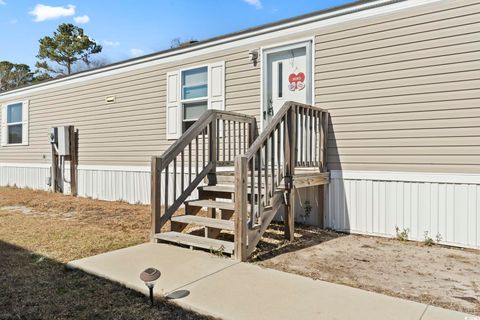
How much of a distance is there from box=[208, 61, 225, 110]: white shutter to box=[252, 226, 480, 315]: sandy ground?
8.86 feet

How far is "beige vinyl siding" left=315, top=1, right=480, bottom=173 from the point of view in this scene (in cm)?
432

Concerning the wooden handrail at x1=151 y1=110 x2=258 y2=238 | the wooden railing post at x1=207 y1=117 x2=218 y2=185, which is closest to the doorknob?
the wooden handrail at x1=151 y1=110 x2=258 y2=238

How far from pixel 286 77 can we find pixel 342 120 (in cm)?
122

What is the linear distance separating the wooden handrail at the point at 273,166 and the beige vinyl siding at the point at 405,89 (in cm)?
35

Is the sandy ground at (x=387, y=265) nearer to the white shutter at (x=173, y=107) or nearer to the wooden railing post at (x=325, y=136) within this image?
the wooden railing post at (x=325, y=136)

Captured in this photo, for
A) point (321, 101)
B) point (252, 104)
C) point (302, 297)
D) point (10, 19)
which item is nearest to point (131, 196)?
point (252, 104)

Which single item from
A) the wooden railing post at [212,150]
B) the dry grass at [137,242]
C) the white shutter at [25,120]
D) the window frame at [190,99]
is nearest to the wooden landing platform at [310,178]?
the dry grass at [137,242]

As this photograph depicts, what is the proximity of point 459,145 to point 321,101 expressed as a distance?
6.20 feet

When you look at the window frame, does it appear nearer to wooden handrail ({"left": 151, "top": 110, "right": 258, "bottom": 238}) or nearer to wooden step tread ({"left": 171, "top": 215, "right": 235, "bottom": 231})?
wooden handrail ({"left": 151, "top": 110, "right": 258, "bottom": 238})

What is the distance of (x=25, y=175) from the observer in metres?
10.5

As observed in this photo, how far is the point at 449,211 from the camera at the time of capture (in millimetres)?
4422

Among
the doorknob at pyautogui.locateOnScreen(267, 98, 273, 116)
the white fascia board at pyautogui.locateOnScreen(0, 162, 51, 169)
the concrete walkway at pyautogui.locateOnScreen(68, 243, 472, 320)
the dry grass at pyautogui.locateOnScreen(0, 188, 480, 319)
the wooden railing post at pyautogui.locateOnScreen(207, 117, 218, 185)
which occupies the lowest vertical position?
the dry grass at pyautogui.locateOnScreen(0, 188, 480, 319)

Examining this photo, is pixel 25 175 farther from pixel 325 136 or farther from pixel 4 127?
pixel 325 136

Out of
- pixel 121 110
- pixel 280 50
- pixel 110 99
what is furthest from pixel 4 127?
pixel 280 50
